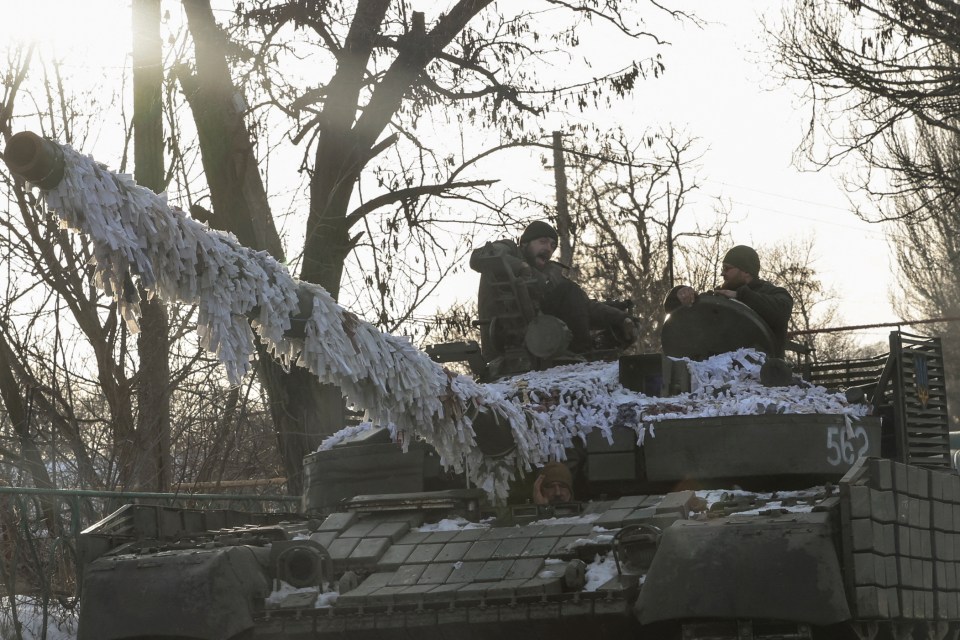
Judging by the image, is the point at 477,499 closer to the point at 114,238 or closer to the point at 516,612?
the point at 516,612

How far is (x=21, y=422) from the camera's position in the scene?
42.4 ft

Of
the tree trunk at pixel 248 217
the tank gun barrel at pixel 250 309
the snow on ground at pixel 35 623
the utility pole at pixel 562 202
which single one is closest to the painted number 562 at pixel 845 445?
the tank gun barrel at pixel 250 309

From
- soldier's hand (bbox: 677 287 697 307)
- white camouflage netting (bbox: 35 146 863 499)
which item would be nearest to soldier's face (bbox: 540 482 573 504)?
white camouflage netting (bbox: 35 146 863 499)

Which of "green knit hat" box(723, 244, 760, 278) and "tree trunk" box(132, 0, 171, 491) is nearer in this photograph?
"green knit hat" box(723, 244, 760, 278)

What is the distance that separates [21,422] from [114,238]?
7.63 meters

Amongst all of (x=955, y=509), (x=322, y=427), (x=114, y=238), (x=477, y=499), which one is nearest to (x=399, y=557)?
(x=477, y=499)

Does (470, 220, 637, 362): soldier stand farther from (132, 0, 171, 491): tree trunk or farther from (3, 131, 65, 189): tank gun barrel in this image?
(132, 0, 171, 491): tree trunk

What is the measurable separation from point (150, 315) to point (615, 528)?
736 cm

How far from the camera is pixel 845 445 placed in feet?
24.3

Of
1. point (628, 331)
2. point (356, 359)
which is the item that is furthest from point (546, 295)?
point (356, 359)

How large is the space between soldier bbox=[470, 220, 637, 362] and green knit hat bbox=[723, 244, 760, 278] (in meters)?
0.77

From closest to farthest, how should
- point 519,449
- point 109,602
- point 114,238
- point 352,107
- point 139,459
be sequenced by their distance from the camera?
point 114,238
point 109,602
point 519,449
point 139,459
point 352,107

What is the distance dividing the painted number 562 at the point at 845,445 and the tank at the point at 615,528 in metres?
0.01

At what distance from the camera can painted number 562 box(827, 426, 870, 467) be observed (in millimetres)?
7305
